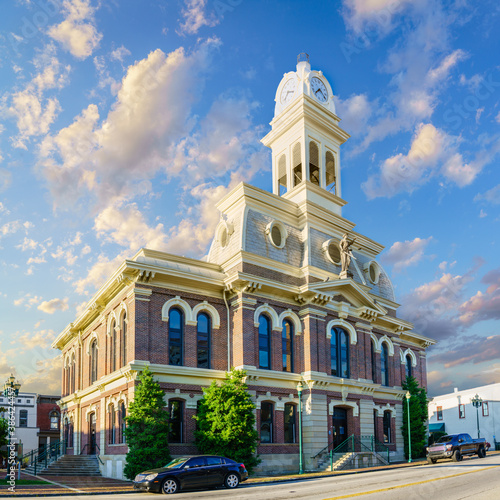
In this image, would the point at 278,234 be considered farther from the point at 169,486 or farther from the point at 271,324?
the point at 169,486

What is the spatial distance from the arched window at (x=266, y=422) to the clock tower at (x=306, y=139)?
14.6 metres

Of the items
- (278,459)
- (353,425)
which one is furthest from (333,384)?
(278,459)

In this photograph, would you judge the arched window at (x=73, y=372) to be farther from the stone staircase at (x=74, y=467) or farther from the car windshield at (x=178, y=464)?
the car windshield at (x=178, y=464)

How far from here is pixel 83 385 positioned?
3975cm

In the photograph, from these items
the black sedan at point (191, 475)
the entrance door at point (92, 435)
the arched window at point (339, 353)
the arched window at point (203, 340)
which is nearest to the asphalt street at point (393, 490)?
the black sedan at point (191, 475)

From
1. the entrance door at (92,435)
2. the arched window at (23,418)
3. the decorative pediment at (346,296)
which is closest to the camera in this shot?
the decorative pediment at (346,296)

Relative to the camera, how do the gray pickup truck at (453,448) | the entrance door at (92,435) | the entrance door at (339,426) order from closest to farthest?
the gray pickup truck at (453,448), the entrance door at (339,426), the entrance door at (92,435)

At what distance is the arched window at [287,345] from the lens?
33.4m

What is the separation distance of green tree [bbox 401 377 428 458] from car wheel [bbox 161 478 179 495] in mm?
25492

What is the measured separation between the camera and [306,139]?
40.9 m

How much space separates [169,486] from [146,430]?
595 centimetres

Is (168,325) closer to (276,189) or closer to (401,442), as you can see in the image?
(276,189)

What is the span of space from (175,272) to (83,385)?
15352 mm

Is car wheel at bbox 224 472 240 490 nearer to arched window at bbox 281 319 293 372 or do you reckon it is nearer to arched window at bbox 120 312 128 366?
arched window at bbox 120 312 128 366
